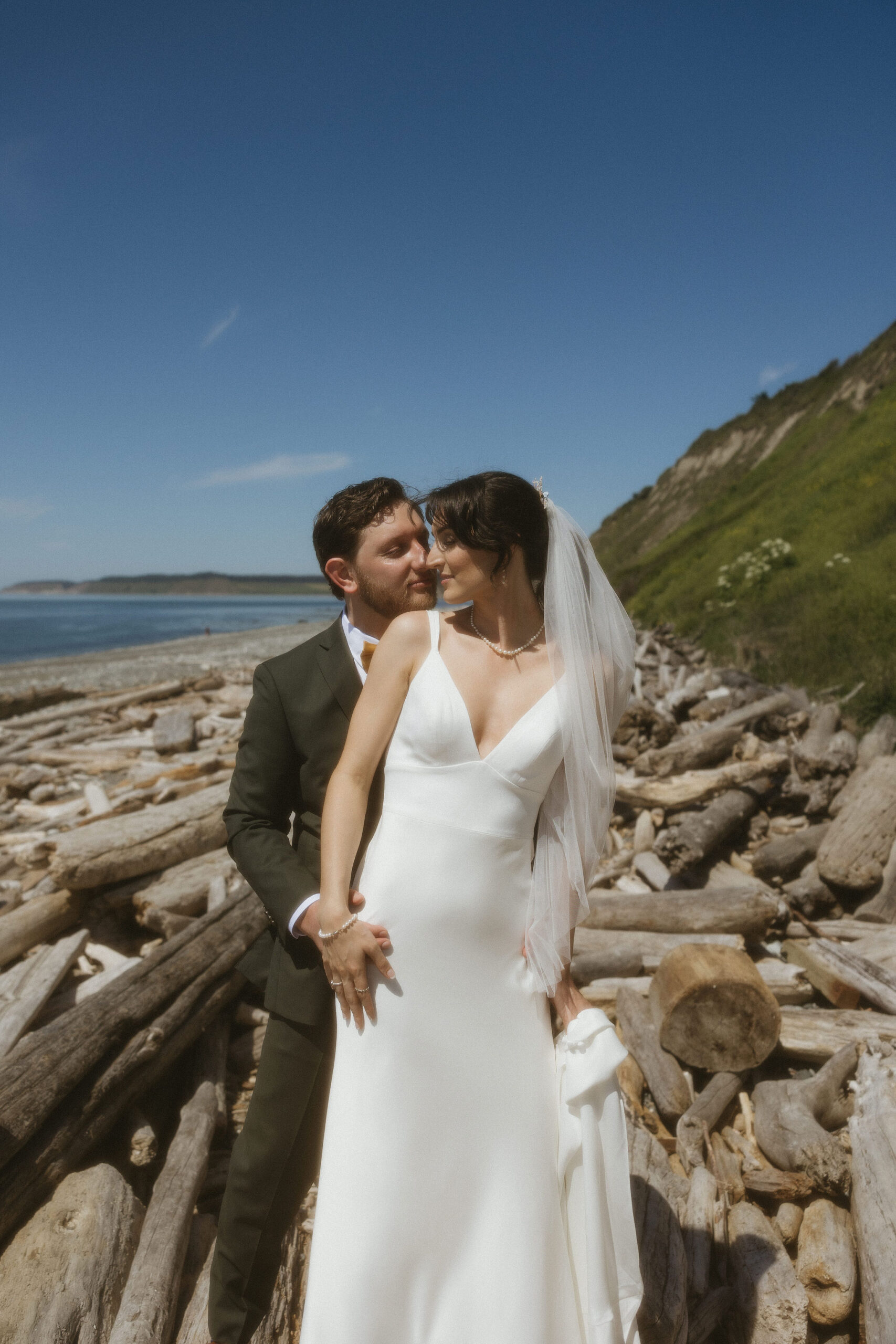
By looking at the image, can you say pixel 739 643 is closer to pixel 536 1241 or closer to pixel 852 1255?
pixel 852 1255

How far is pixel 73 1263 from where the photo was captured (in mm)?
3023

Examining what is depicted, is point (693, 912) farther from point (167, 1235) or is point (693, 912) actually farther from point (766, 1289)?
point (167, 1235)

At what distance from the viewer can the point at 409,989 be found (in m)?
2.52

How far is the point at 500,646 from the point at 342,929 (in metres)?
1.14

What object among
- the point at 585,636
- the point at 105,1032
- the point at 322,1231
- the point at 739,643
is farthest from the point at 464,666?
the point at 739,643

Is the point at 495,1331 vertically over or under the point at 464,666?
under

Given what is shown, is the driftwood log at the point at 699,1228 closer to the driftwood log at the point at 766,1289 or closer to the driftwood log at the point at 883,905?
the driftwood log at the point at 766,1289

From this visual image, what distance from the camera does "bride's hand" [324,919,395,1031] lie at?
2438 mm

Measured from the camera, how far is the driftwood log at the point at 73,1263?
2783mm

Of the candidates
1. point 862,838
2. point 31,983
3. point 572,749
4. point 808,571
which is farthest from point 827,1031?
point 808,571

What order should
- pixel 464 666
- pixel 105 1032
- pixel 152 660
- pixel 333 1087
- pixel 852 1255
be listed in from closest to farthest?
pixel 333 1087 < pixel 464 666 < pixel 852 1255 < pixel 105 1032 < pixel 152 660

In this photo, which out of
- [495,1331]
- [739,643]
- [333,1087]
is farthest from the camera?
[739,643]

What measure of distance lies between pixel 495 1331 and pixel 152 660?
35637 millimetres

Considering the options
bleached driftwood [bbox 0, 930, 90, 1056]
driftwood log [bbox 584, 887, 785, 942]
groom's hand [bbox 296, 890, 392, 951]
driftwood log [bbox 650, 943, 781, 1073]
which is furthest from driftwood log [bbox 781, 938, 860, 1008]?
bleached driftwood [bbox 0, 930, 90, 1056]
